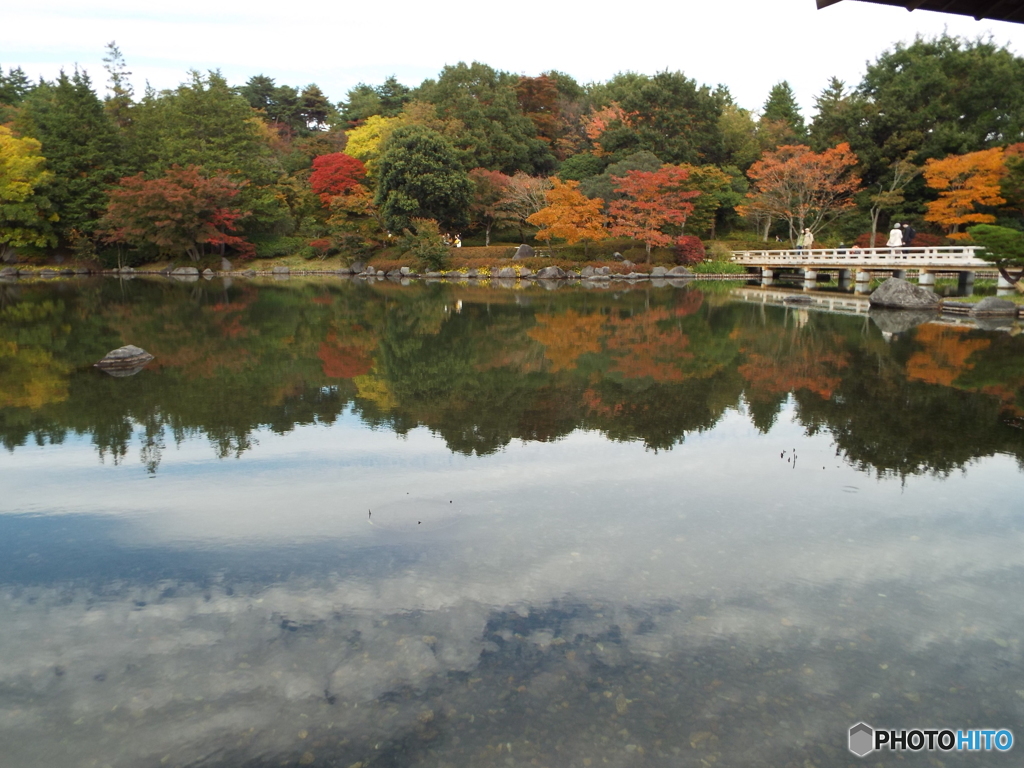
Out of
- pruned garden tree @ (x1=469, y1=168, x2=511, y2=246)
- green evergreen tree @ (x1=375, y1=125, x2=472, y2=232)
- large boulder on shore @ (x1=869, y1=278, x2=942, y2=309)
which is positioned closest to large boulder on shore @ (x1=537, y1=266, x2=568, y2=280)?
pruned garden tree @ (x1=469, y1=168, x2=511, y2=246)

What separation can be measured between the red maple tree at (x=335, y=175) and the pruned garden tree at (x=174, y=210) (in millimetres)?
4686

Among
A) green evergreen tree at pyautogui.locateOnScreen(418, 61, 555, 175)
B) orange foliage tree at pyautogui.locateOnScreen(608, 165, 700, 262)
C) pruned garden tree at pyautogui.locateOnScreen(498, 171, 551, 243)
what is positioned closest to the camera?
orange foliage tree at pyautogui.locateOnScreen(608, 165, 700, 262)

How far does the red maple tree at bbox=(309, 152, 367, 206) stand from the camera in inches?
1658

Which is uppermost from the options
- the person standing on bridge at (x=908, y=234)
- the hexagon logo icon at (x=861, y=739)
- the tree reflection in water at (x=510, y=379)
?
the person standing on bridge at (x=908, y=234)

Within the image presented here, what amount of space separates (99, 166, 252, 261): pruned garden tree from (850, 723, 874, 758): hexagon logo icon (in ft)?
132

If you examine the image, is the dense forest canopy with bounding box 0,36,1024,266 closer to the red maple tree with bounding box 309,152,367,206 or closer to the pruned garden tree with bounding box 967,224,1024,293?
the red maple tree with bounding box 309,152,367,206

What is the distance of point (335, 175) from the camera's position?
4209cm

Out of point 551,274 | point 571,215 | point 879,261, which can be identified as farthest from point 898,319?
point 571,215

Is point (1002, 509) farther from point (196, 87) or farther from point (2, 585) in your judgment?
point (196, 87)

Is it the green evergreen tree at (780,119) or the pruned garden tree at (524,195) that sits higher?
the green evergreen tree at (780,119)

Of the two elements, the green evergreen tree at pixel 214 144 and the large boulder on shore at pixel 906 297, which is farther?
the green evergreen tree at pixel 214 144

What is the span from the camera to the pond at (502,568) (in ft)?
10.3

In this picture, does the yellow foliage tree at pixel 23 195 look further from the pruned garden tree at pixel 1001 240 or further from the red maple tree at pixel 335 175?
the pruned garden tree at pixel 1001 240

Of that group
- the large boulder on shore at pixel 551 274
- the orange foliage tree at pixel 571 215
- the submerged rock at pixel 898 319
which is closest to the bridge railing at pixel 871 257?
the submerged rock at pixel 898 319
